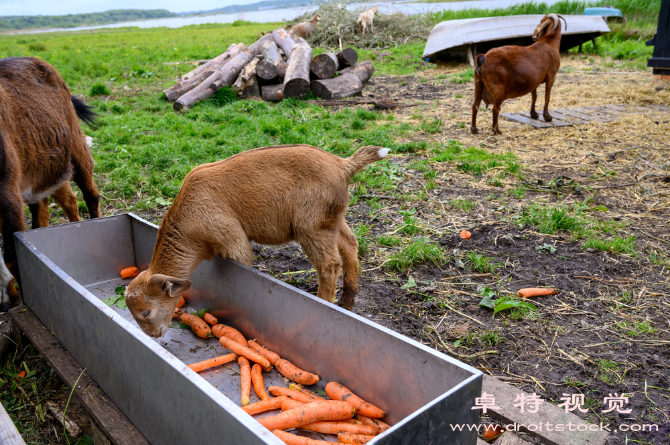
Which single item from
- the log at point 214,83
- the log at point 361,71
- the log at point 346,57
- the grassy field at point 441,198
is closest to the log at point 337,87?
the log at point 361,71

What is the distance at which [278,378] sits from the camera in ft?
11.2

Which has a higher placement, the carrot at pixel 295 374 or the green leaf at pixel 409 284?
the carrot at pixel 295 374

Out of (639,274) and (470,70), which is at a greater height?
(470,70)

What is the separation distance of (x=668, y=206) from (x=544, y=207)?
157 centimetres

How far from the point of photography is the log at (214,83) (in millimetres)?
11336

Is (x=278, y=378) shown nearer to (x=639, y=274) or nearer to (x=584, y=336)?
(x=584, y=336)

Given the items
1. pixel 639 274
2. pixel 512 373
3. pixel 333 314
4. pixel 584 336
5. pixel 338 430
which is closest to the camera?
pixel 338 430

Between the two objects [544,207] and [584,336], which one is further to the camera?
[544,207]

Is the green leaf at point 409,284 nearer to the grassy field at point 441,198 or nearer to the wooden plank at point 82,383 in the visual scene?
the grassy field at point 441,198

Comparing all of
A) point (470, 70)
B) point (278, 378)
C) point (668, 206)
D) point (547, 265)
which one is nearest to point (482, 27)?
point (470, 70)

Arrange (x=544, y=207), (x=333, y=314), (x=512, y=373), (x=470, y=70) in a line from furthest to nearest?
(x=470, y=70)
(x=544, y=207)
(x=512, y=373)
(x=333, y=314)

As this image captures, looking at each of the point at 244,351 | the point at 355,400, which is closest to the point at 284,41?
the point at 244,351

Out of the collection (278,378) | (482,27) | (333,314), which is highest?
(482,27)

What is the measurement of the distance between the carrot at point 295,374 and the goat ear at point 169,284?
2.86ft
